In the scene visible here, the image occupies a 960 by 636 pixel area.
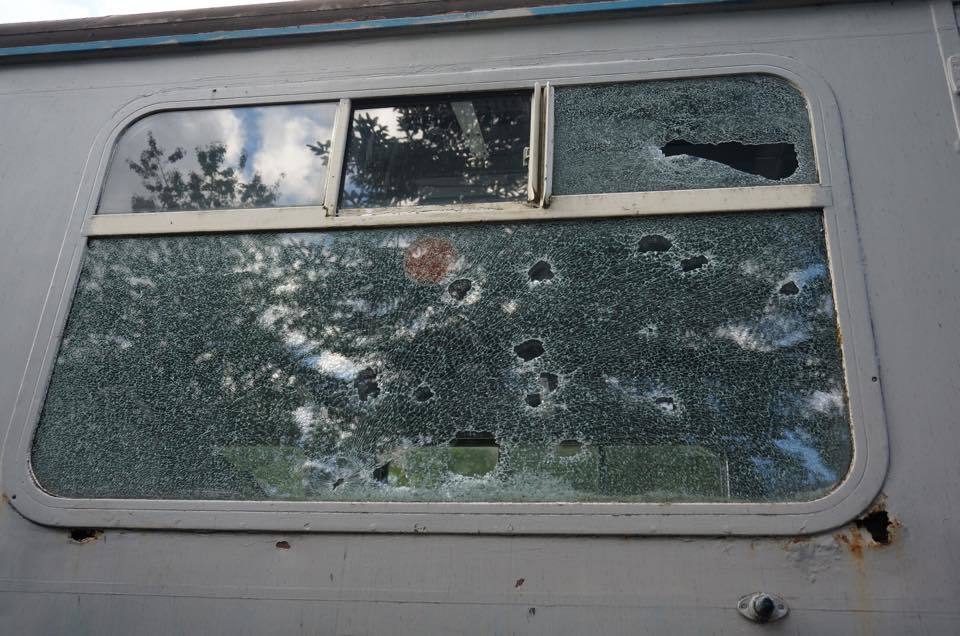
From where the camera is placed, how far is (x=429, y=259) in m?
1.83

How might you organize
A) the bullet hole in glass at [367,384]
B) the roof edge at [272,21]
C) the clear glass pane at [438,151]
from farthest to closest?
the roof edge at [272,21] < the clear glass pane at [438,151] < the bullet hole in glass at [367,384]

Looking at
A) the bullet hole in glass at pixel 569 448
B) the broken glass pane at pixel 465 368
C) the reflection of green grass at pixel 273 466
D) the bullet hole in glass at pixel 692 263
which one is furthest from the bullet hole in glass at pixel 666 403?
the reflection of green grass at pixel 273 466

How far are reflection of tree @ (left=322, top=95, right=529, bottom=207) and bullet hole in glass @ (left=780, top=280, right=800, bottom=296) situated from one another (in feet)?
2.45

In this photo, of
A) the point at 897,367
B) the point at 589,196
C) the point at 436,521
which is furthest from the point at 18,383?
the point at 897,367

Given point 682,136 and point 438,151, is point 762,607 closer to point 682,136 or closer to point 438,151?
point 682,136

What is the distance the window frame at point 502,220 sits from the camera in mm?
1491

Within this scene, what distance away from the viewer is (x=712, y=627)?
55.6 inches

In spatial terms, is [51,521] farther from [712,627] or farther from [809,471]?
[809,471]

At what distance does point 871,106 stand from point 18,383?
2.48 m

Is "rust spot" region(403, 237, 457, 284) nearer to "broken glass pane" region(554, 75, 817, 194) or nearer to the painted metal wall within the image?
"broken glass pane" region(554, 75, 817, 194)

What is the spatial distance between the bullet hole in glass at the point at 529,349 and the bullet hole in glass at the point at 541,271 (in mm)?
176

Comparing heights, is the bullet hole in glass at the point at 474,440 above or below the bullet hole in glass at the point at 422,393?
below

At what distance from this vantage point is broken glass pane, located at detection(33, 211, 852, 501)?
1575mm

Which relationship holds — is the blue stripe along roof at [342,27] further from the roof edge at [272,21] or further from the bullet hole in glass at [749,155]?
the bullet hole in glass at [749,155]
